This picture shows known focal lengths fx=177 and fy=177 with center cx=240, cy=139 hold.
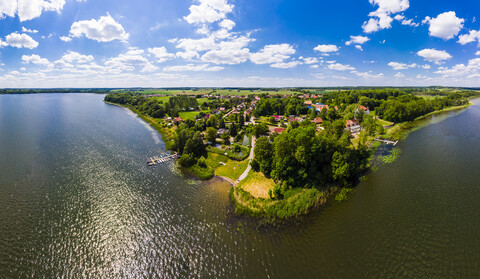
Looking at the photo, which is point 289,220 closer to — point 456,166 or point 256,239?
point 256,239

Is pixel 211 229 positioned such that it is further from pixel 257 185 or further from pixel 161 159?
pixel 161 159

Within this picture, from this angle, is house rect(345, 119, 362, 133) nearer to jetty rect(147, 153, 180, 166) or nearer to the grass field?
the grass field

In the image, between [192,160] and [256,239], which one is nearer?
[256,239]

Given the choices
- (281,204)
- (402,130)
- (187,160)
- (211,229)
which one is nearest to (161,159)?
(187,160)

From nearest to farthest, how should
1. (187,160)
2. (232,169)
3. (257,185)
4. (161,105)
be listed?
(257,185), (232,169), (187,160), (161,105)

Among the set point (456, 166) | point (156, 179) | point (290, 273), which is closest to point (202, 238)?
point (290, 273)

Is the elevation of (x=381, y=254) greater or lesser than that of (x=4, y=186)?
lesser
